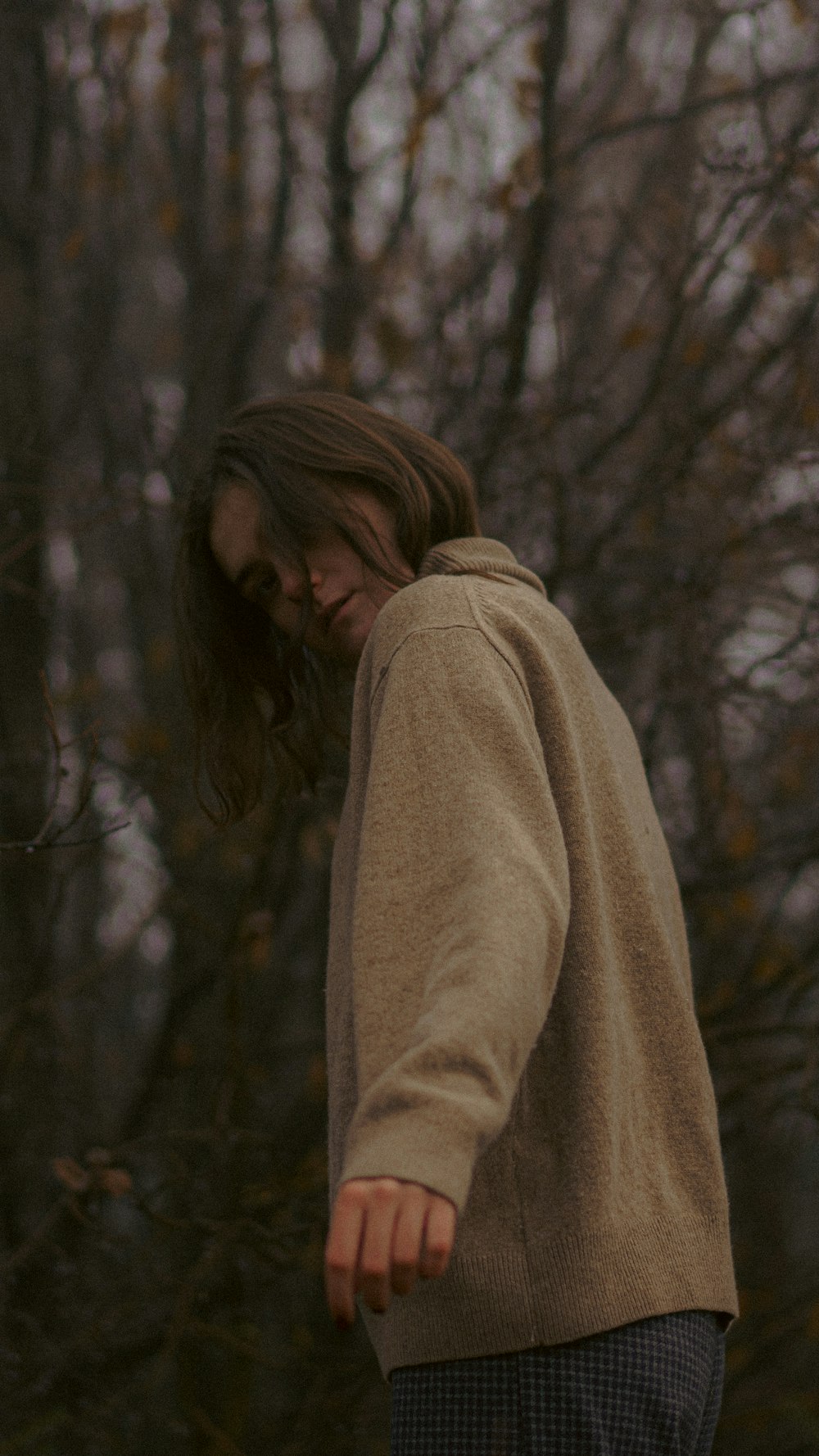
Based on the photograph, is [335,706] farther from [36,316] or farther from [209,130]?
[209,130]

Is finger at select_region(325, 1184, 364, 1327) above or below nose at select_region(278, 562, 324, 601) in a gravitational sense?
below

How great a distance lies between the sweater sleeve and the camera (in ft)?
3.11

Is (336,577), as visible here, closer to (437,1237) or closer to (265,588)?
(265,588)

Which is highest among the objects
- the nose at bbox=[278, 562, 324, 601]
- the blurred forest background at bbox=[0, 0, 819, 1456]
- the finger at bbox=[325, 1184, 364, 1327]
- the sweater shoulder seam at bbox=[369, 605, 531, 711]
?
the sweater shoulder seam at bbox=[369, 605, 531, 711]

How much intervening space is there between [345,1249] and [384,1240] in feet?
0.09

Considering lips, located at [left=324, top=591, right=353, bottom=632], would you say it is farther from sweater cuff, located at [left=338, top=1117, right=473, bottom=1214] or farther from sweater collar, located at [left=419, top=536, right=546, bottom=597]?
sweater cuff, located at [left=338, top=1117, right=473, bottom=1214]

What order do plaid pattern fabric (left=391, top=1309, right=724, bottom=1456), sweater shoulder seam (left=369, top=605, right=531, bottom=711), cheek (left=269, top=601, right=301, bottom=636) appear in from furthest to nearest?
1. cheek (left=269, top=601, right=301, bottom=636)
2. sweater shoulder seam (left=369, top=605, right=531, bottom=711)
3. plaid pattern fabric (left=391, top=1309, right=724, bottom=1456)

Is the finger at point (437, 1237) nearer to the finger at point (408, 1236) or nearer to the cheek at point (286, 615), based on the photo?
the finger at point (408, 1236)

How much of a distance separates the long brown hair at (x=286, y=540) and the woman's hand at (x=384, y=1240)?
863 millimetres

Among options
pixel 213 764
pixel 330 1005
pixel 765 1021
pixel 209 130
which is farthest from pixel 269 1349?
pixel 209 130

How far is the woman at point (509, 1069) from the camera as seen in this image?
0.96m

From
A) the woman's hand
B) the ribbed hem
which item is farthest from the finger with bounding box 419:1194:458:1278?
the ribbed hem

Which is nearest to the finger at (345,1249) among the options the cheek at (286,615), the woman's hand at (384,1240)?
the woman's hand at (384,1240)

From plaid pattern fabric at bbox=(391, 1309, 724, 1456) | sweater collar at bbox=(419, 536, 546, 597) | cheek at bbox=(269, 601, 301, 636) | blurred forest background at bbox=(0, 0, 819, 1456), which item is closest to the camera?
plaid pattern fabric at bbox=(391, 1309, 724, 1456)
